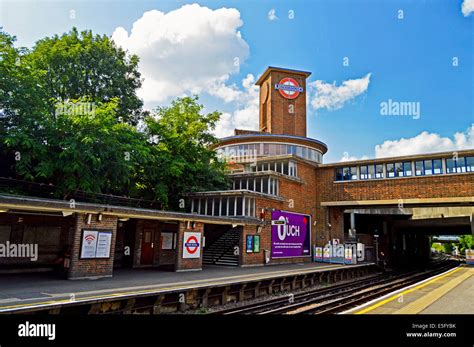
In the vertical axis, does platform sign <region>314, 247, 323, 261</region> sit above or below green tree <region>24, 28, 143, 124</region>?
below

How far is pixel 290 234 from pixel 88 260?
45.1 feet

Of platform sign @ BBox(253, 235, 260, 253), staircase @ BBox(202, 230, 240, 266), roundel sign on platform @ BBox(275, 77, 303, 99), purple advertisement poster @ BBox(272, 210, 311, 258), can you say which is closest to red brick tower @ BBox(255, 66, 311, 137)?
roundel sign on platform @ BBox(275, 77, 303, 99)

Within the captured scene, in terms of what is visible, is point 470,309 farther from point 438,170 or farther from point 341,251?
point 438,170

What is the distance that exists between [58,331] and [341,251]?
20.9 meters

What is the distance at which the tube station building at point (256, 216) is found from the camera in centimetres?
1159

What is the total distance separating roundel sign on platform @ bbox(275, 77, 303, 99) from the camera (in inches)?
1651

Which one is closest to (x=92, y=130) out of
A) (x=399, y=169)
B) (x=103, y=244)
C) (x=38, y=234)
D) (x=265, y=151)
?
(x=38, y=234)

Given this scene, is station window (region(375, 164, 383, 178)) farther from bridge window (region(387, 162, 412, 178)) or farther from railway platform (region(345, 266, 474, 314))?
railway platform (region(345, 266, 474, 314))

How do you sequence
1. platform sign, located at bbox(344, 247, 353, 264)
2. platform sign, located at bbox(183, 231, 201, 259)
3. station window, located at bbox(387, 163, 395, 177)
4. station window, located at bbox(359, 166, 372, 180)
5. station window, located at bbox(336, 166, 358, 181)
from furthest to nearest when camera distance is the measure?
station window, located at bbox(336, 166, 358, 181)
station window, located at bbox(359, 166, 372, 180)
station window, located at bbox(387, 163, 395, 177)
platform sign, located at bbox(344, 247, 353, 264)
platform sign, located at bbox(183, 231, 201, 259)

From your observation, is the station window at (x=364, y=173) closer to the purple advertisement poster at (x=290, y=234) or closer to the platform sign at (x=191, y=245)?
the purple advertisement poster at (x=290, y=234)

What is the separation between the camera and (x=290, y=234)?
71.3ft

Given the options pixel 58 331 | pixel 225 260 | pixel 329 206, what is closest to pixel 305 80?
pixel 329 206

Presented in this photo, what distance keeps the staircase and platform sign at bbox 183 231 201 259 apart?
349cm

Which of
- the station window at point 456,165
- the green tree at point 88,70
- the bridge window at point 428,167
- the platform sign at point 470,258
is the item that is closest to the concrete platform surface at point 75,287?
the green tree at point 88,70
